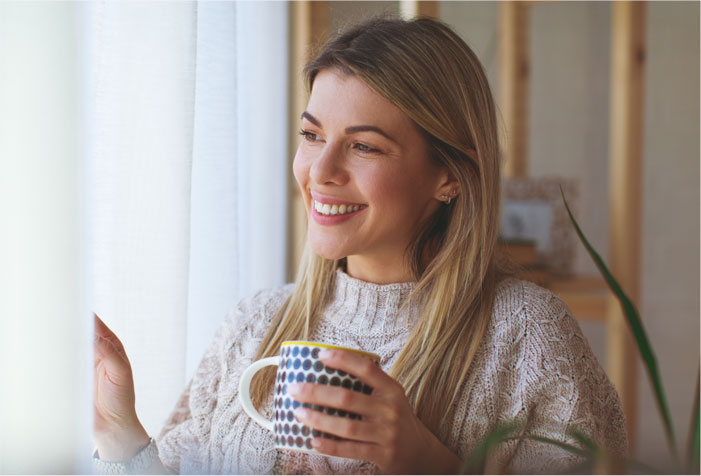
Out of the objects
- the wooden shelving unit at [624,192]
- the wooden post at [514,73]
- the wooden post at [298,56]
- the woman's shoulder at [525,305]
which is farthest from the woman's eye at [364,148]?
the wooden post at [514,73]

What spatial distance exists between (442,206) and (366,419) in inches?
18.1

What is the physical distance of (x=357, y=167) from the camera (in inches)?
35.0

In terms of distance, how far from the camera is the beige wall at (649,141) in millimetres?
2445

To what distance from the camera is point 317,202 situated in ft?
3.03

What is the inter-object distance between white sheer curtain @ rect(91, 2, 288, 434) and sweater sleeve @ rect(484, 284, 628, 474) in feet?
1.48

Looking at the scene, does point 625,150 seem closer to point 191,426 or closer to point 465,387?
point 465,387

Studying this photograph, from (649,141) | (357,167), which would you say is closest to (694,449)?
(357,167)

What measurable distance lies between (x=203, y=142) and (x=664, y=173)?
1.98m

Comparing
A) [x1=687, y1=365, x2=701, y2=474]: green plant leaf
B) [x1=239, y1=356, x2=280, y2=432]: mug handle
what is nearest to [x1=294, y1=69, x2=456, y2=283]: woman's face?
[x1=239, y1=356, x2=280, y2=432]: mug handle

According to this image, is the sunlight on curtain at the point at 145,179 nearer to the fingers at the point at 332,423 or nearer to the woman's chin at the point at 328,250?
the woman's chin at the point at 328,250

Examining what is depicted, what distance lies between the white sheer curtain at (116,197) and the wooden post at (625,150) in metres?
1.02

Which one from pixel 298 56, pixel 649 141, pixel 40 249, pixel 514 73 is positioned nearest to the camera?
pixel 40 249

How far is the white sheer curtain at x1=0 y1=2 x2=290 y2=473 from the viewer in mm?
606

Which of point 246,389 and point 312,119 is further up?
point 312,119
